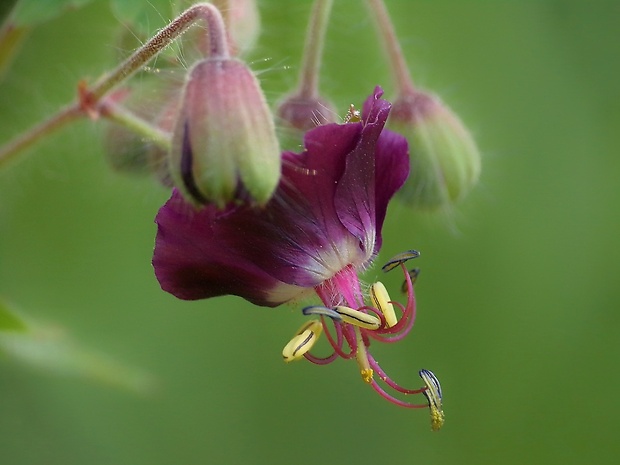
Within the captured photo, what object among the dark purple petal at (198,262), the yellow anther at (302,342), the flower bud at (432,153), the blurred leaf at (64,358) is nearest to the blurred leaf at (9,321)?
the blurred leaf at (64,358)

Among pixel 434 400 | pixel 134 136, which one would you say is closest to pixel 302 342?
pixel 434 400

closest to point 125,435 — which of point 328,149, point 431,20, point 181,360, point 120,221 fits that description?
point 181,360

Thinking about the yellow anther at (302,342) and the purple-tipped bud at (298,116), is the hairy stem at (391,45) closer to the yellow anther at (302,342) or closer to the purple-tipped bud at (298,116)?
the purple-tipped bud at (298,116)

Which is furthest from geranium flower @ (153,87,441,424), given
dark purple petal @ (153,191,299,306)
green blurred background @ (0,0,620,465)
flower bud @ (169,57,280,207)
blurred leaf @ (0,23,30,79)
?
green blurred background @ (0,0,620,465)

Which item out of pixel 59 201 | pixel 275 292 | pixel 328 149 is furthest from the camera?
pixel 59 201

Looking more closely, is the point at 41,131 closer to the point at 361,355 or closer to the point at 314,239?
the point at 314,239

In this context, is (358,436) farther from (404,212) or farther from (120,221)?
(120,221)

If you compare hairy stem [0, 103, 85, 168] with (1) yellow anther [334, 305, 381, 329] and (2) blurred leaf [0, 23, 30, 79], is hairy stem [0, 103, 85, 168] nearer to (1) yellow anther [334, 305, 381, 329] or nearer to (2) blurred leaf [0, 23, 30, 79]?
(2) blurred leaf [0, 23, 30, 79]
